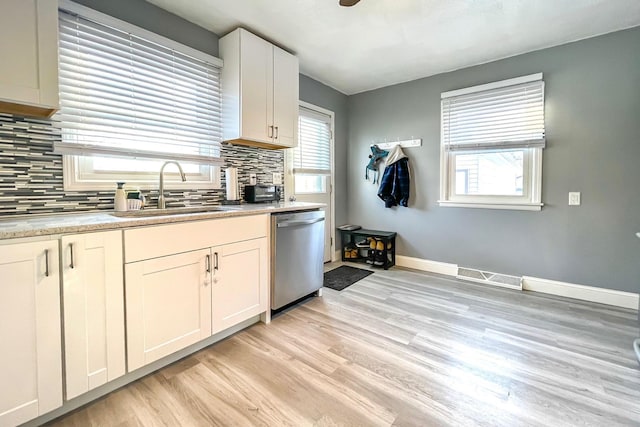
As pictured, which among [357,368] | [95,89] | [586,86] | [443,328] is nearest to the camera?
[357,368]

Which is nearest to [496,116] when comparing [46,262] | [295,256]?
[295,256]

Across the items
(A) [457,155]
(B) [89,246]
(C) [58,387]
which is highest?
(A) [457,155]

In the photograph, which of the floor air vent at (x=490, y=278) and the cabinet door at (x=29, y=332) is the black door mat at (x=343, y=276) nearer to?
the floor air vent at (x=490, y=278)

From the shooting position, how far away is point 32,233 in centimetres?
119

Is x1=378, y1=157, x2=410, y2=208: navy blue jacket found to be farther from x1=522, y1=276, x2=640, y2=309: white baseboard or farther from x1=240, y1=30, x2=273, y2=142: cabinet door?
x1=240, y1=30, x2=273, y2=142: cabinet door

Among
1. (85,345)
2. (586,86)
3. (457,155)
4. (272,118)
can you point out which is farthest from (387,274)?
(85,345)

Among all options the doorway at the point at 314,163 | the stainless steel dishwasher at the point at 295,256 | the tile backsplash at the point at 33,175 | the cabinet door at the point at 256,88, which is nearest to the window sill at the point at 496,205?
the doorway at the point at 314,163

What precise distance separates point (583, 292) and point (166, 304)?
3.63 meters

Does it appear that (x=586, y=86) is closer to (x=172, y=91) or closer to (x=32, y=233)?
(x=172, y=91)

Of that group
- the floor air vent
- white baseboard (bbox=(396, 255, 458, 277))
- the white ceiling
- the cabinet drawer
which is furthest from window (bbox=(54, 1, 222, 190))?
the floor air vent

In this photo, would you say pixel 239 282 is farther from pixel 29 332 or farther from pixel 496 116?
pixel 496 116

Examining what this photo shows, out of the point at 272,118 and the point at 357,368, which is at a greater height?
the point at 272,118

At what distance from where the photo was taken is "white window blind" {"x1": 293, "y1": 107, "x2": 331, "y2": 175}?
359cm

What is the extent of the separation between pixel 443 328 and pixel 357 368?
0.88 metres
